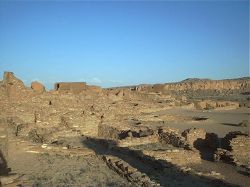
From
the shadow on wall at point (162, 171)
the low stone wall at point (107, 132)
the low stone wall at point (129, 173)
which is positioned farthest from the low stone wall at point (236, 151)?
the low stone wall at point (107, 132)

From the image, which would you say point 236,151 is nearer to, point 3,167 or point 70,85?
point 3,167

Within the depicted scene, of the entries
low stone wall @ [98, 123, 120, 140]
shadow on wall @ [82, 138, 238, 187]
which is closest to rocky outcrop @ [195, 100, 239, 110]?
low stone wall @ [98, 123, 120, 140]

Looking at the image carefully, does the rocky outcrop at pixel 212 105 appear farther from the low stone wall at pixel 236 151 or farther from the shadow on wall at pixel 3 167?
the shadow on wall at pixel 3 167

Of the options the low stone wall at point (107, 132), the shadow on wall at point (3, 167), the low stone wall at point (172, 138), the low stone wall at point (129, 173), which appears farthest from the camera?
the low stone wall at point (107, 132)

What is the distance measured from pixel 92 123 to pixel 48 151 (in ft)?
20.7

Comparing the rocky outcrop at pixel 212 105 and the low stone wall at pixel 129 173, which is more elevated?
the rocky outcrop at pixel 212 105

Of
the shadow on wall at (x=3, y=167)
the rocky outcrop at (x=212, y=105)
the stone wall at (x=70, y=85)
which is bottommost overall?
the shadow on wall at (x=3, y=167)

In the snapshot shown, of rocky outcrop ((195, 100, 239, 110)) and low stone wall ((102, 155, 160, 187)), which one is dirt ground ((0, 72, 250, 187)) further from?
rocky outcrop ((195, 100, 239, 110))

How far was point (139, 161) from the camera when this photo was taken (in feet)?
36.0

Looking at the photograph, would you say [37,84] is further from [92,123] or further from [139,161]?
[139,161]

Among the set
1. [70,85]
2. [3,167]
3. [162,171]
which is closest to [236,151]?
[162,171]

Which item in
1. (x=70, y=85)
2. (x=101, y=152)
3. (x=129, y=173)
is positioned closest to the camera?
(x=129, y=173)

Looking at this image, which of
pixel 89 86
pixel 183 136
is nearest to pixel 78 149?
pixel 183 136

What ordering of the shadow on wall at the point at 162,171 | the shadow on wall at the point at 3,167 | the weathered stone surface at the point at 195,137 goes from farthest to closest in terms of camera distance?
the weathered stone surface at the point at 195,137
the shadow on wall at the point at 162,171
the shadow on wall at the point at 3,167
